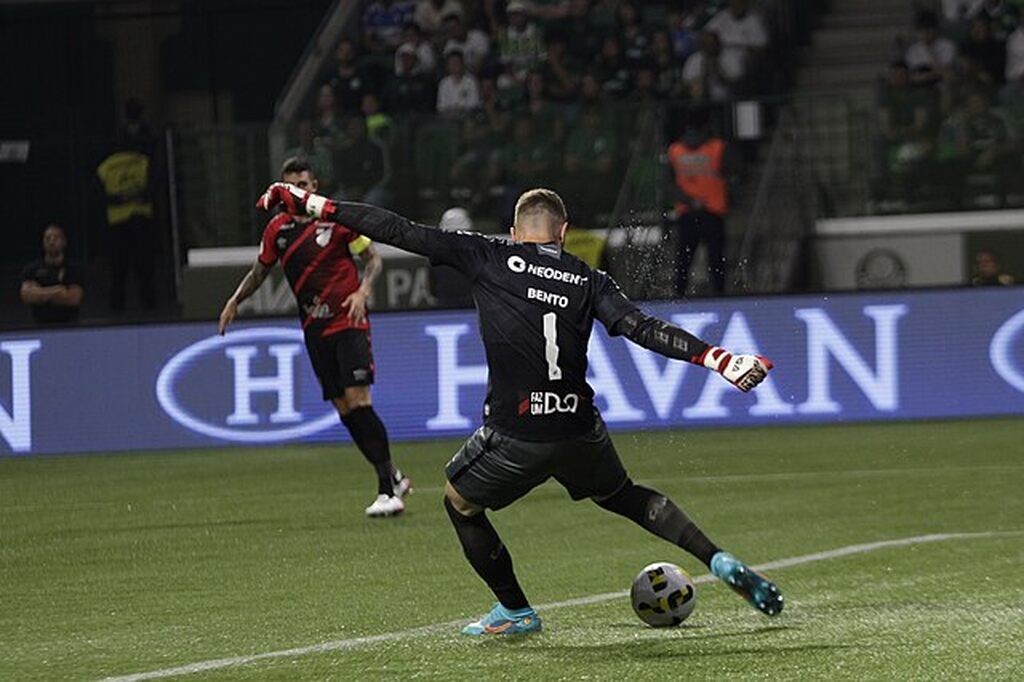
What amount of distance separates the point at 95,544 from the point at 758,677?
643 cm

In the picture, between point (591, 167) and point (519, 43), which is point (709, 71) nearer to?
point (519, 43)

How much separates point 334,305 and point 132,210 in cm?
888

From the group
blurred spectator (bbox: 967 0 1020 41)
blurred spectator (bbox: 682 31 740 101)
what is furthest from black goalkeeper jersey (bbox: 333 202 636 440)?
blurred spectator (bbox: 967 0 1020 41)

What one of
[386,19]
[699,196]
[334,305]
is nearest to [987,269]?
[699,196]

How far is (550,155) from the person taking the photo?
22406 millimetres

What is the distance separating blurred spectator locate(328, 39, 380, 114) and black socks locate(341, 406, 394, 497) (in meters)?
11.4

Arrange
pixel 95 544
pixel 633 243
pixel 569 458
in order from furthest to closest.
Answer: pixel 633 243
pixel 95 544
pixel 569 458

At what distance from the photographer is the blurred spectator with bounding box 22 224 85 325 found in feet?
71.4

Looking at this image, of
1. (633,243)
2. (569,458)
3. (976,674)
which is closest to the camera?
(976,674)

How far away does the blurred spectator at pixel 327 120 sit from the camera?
74.3 ft

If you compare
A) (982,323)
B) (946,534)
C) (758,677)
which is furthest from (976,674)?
(982,323)

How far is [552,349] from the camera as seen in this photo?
870 centimetres

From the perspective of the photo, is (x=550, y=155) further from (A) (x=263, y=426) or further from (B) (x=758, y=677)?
(B) (x=758, y=677)

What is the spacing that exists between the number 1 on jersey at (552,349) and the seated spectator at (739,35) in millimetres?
16416
